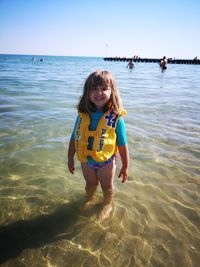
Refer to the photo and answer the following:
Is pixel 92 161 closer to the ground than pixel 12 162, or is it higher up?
higher up

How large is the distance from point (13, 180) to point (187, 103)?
825 cm

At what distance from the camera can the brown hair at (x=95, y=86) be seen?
2.54m

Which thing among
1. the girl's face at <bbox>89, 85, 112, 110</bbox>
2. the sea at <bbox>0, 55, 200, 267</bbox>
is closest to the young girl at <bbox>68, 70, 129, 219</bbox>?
the girl's face at <bbox>89, 85, 112, 110</bbox>

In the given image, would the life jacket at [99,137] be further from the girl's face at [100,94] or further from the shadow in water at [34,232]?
the shadow in water at [34,232]

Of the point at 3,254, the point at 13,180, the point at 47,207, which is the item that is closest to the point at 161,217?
the point at 47,207

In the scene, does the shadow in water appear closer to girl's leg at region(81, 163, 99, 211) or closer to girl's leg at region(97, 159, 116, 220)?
girl's leg at region(81, 163, 99, 211)

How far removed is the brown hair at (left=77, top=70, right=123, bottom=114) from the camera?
100 inches

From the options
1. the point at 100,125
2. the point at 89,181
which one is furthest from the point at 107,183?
the point at 100,125

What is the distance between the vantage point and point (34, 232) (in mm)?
2703

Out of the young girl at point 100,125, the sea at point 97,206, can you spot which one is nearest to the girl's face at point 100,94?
the young girl at point 100,125

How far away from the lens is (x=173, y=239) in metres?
2.65

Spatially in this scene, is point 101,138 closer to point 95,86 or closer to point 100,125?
point 100,125

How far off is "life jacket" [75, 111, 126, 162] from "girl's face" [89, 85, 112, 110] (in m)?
0.17

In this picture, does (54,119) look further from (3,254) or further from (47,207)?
(3,254)
